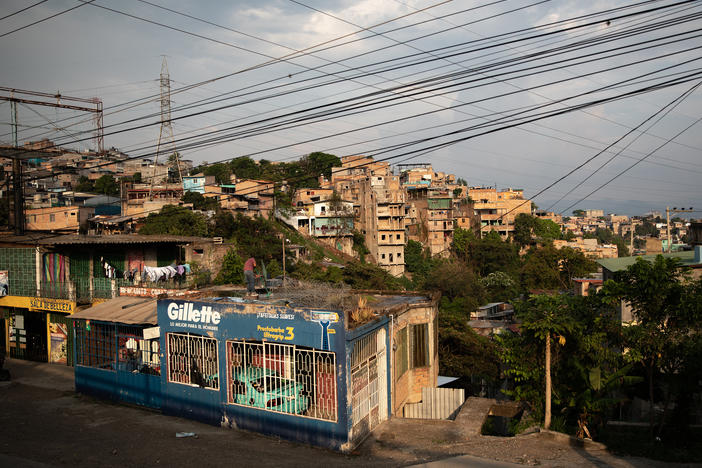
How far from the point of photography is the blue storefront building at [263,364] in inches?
390

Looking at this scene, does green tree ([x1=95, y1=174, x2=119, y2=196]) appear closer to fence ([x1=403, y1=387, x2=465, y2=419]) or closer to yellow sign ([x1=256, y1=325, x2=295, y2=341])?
fence ([x1=403, y1=387, x2=465, y2=419])

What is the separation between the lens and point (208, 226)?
46.4 m

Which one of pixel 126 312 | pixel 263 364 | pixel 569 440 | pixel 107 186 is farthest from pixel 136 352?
pixel 107 186

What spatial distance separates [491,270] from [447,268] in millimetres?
12911

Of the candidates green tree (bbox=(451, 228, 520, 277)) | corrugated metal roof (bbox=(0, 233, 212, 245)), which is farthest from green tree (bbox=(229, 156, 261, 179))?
corrugated metal roof (bbox=(0, 233, 212, 245))

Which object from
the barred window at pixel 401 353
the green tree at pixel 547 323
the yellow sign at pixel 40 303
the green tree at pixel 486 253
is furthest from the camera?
the green tree at pixel 486 253

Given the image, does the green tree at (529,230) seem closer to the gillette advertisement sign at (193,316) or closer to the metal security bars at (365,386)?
the metal security bars at (365,386)

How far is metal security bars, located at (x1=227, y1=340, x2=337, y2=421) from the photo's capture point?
32.8 feet

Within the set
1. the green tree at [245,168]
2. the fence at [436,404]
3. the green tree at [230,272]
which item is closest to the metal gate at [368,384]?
the fence at [436,404]

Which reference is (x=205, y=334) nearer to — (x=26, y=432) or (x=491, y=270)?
(x=26, y=432)

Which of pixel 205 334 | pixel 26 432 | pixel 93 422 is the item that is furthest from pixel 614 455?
pixel 26 432

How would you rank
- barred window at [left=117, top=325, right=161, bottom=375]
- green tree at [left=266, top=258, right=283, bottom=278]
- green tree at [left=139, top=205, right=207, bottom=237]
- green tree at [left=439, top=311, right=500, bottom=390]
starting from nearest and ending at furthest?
1. barred window at [left=117, top=325, right=161, bottom=375]
2. green tree at [left=439, top=311, right=500, bottom=390]
3. green tree at [left=139, top=205, right=207, bottom=237]
4. green tree at [left=266, top=258, right=283, bottom=278]

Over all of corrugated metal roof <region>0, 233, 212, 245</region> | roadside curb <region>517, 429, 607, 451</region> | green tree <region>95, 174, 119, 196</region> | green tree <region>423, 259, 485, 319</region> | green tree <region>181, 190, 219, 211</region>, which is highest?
green tree <region>95, 174, 119, 196</region>

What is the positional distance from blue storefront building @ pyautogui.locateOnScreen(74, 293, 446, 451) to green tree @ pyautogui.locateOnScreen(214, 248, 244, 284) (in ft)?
60.3
